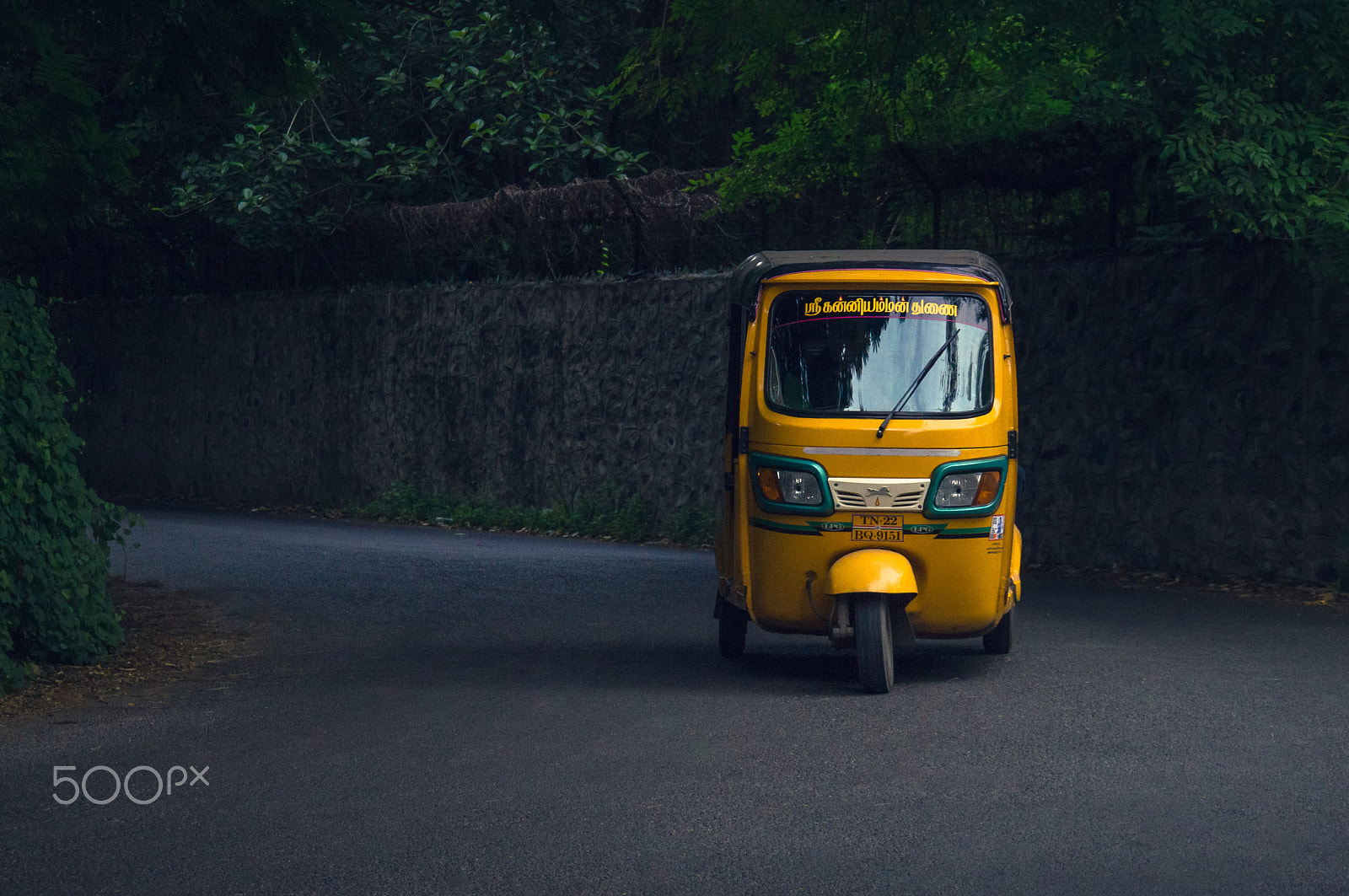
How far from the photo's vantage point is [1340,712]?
773 cm

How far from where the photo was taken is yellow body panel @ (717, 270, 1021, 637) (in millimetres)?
8398

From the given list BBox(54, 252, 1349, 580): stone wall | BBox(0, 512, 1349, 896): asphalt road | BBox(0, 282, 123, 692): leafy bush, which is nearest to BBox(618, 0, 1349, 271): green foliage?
BBox(54, 252, 1349, 580): stone wall

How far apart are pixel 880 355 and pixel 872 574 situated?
123 centimetres

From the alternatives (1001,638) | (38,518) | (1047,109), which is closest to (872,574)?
(1001,638)

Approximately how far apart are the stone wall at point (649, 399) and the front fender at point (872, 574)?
209 inches

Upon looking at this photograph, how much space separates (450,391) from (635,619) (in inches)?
360

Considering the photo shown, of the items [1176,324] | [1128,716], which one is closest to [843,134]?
[1176,324]

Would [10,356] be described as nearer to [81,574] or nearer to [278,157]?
[81,574]

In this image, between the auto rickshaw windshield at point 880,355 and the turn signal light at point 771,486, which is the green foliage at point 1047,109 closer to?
the auto rickshaw windshield at point 880,355

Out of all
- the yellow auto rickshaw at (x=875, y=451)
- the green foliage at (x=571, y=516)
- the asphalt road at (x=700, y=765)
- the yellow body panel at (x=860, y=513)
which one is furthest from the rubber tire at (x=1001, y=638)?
the green foliage at (x=571, y=516)

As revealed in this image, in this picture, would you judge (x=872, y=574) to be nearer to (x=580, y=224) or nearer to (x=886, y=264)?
(x=886, y=264)

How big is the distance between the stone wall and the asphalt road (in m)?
1.98

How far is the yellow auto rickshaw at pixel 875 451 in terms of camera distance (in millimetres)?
8391

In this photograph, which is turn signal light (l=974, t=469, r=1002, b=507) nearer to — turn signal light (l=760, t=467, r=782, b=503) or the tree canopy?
turn signal light (l=760, t=467, r=782, b=503)
